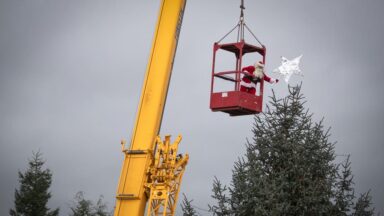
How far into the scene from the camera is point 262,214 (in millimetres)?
25500

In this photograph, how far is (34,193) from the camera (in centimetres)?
5012

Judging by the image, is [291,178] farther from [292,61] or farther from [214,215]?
[292,61]

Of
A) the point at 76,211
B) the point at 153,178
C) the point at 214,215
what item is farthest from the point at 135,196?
the point at 76,211

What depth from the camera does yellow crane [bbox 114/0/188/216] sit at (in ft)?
82.4

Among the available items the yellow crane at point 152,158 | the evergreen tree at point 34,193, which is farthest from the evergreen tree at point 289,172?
the evergreen tree at point 34,193

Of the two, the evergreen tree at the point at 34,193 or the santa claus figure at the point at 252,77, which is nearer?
the santa claus figure at the point at 252,77

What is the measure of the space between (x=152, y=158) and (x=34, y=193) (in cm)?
2641

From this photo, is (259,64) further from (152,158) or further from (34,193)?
(34,193)

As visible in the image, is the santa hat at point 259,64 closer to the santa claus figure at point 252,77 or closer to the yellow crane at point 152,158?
the santa claus figure at point 252,77

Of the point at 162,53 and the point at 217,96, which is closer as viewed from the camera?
the point at 217,96

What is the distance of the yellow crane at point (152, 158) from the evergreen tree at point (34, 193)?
25.7 m

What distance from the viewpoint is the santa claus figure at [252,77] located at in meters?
24.0

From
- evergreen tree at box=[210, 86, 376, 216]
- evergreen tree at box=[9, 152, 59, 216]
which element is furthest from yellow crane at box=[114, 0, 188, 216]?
evergreen tree at box=[9, 152, 59, 216]

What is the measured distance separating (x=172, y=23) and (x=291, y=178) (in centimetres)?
654
